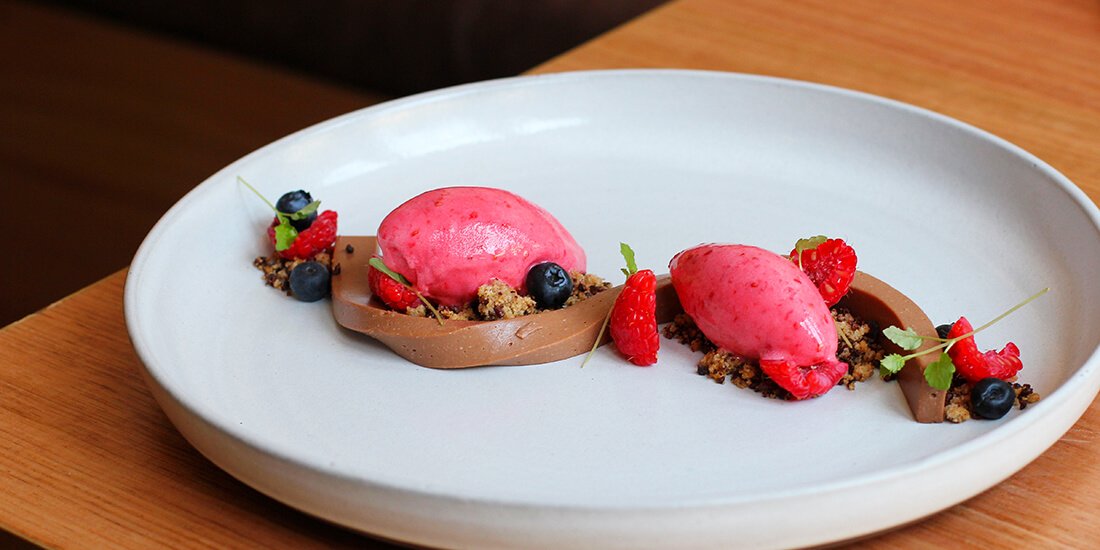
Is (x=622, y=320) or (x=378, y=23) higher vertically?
(x=622, y=320)

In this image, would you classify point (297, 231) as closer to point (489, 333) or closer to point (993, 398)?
point (489, 333)

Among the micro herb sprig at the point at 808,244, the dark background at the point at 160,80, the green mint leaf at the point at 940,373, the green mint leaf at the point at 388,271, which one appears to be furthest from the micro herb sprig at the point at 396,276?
the dark background at the point at 160,80

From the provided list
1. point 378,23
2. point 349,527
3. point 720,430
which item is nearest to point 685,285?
point 720,430

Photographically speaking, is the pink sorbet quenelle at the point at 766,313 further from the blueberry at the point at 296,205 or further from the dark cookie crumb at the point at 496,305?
the blueberry at the point at 296,205

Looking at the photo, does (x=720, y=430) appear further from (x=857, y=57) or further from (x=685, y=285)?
(x=857, y=57)

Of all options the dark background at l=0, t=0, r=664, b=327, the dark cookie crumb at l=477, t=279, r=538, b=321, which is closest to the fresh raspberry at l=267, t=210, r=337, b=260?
the dark cookie crumb at l=477, t=279, r=538, b=321

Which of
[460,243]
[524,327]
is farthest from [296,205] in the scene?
[524,327]
